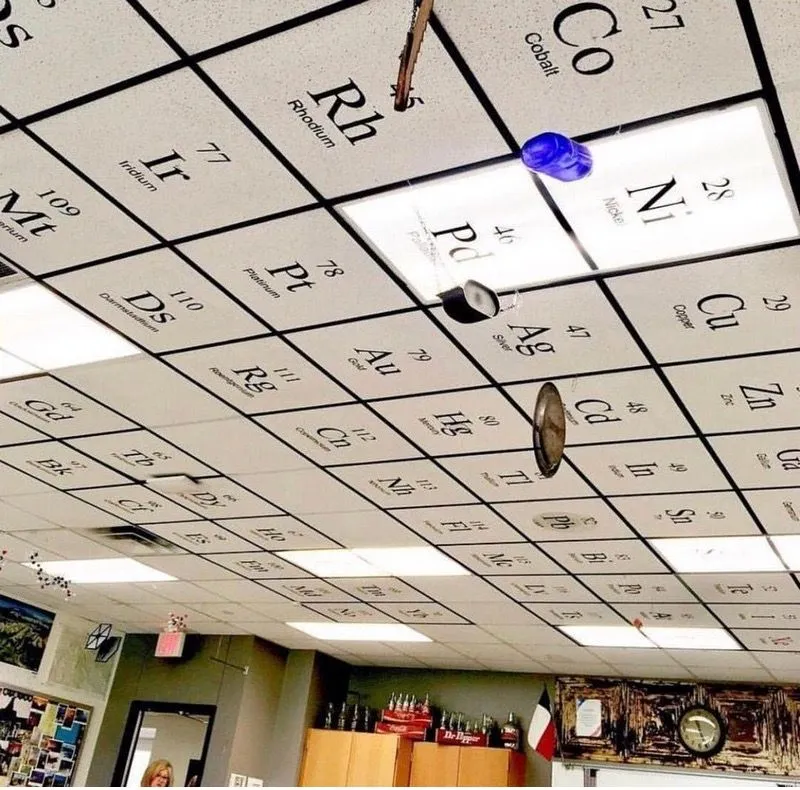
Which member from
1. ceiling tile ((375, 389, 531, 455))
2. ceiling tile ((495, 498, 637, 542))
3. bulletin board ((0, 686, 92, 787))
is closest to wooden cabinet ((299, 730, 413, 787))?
bulletin board ((0, 686, 92, 787))

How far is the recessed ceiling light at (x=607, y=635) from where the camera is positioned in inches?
246

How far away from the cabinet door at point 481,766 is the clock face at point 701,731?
1464 mm

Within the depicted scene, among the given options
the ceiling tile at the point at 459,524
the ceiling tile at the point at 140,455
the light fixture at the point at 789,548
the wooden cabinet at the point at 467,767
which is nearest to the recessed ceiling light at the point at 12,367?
the ceiling tile at the point at 140,455

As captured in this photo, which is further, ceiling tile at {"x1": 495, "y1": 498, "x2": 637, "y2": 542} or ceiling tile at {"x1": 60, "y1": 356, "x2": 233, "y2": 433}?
ceiling tile at {"x1": 495, "y1": 498, "x2": 637, "y2": 542}

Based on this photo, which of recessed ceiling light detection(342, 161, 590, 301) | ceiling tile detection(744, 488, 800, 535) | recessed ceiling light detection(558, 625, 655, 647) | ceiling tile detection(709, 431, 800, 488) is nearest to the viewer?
recessed ceiling light detection(342, 161, 590, 301)

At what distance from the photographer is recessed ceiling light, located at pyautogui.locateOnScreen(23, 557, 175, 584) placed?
632 centimetres

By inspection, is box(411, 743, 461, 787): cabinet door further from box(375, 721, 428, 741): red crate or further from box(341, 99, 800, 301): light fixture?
box(341, 99, 800, 301): light fixture

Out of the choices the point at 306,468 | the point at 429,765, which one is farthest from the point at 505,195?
the point at 429,765

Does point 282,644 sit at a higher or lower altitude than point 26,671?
higher

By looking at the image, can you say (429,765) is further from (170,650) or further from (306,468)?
(306,468)

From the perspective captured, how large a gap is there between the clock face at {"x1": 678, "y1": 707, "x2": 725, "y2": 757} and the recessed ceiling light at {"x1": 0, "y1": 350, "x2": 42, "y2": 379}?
19.6 ft

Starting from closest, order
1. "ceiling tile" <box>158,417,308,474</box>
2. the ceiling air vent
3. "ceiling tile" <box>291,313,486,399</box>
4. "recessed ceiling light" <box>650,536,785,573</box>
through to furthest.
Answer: "ceiling tile" <box>291,313,486,399</box>
"ceiling tile" <box>158,417,308,474</box>
"recessed ceiling light" <box>650,536,785,573</box>
the ceiling air vent

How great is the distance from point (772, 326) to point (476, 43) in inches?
54.1

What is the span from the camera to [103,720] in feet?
28.0
